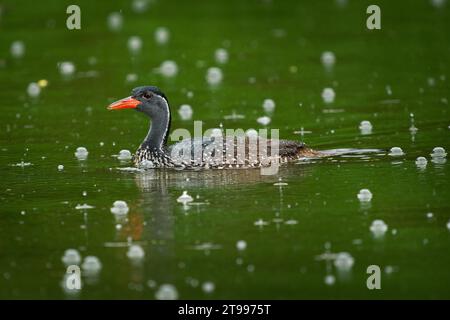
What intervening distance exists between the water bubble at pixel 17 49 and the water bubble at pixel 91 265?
15488 millimetres

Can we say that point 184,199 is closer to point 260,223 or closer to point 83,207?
point 83,207

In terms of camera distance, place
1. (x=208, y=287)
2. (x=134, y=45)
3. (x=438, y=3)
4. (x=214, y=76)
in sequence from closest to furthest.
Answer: (x=208, y=287)
(x=214, y=76)
(x=134, y=45)
(x=438, y=3)

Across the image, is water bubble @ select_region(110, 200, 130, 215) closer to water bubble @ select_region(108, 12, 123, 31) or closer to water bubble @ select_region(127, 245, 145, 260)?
water bubble @ select_region(127, 245, 145, 260)

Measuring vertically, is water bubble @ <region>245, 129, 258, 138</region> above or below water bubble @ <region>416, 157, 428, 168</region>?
above

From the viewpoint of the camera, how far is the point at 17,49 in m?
25.7

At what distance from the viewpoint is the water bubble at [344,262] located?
10250 mm

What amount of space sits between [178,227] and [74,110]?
842 centimetres

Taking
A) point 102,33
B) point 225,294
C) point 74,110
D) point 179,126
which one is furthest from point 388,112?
point 102,33

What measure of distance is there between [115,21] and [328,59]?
7872mm

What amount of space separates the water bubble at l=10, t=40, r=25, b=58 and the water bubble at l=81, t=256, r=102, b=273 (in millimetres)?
15488

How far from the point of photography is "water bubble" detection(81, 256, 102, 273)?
10.4m

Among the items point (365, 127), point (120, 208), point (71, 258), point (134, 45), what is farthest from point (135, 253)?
point (134, 45)

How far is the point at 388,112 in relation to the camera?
18484 mm

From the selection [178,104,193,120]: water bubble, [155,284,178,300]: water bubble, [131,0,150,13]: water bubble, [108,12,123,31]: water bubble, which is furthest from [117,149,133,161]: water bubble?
[131,0,150,13]: water bubble
